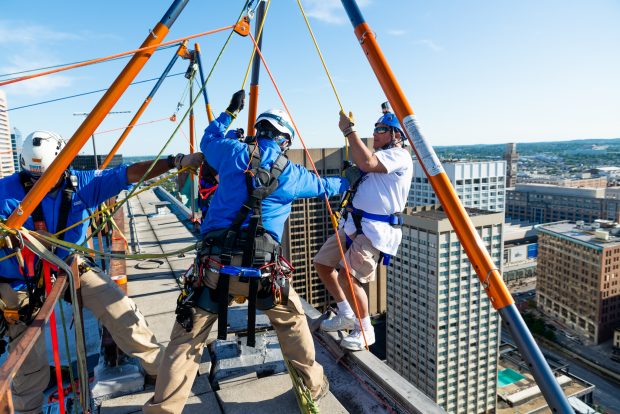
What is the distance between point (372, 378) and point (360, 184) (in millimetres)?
1912

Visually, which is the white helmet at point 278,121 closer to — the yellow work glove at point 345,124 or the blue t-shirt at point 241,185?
the blue t-shirt at point 241,185

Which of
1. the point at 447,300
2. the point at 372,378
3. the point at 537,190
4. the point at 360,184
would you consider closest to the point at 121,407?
the point at 372,378

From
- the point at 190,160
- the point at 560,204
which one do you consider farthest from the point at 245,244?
the point at 560,204

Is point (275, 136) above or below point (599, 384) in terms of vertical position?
above

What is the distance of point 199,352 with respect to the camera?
10.6ft

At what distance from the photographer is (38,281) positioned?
3426 mm

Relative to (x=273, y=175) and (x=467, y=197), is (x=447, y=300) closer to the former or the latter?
(x=467, y=197)

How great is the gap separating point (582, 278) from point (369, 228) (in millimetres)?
59289

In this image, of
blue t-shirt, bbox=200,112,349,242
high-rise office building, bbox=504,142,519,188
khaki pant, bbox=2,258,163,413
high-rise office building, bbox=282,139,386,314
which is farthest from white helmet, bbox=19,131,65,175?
high-rise office building, bbox=504,142,519,188

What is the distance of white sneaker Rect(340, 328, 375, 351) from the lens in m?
4.39

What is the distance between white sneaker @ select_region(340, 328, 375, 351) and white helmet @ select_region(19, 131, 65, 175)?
3.25 meters

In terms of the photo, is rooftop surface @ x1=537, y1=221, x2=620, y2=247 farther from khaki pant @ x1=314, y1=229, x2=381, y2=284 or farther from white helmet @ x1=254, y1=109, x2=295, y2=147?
white helmet @ x1=254, y1=109, x2=295, y2=147

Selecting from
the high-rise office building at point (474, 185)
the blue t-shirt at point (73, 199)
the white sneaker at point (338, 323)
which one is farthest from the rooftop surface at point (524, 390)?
the blue t-shirt at point (73, 199)

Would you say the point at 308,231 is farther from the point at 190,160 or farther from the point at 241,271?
the point at 241,271
